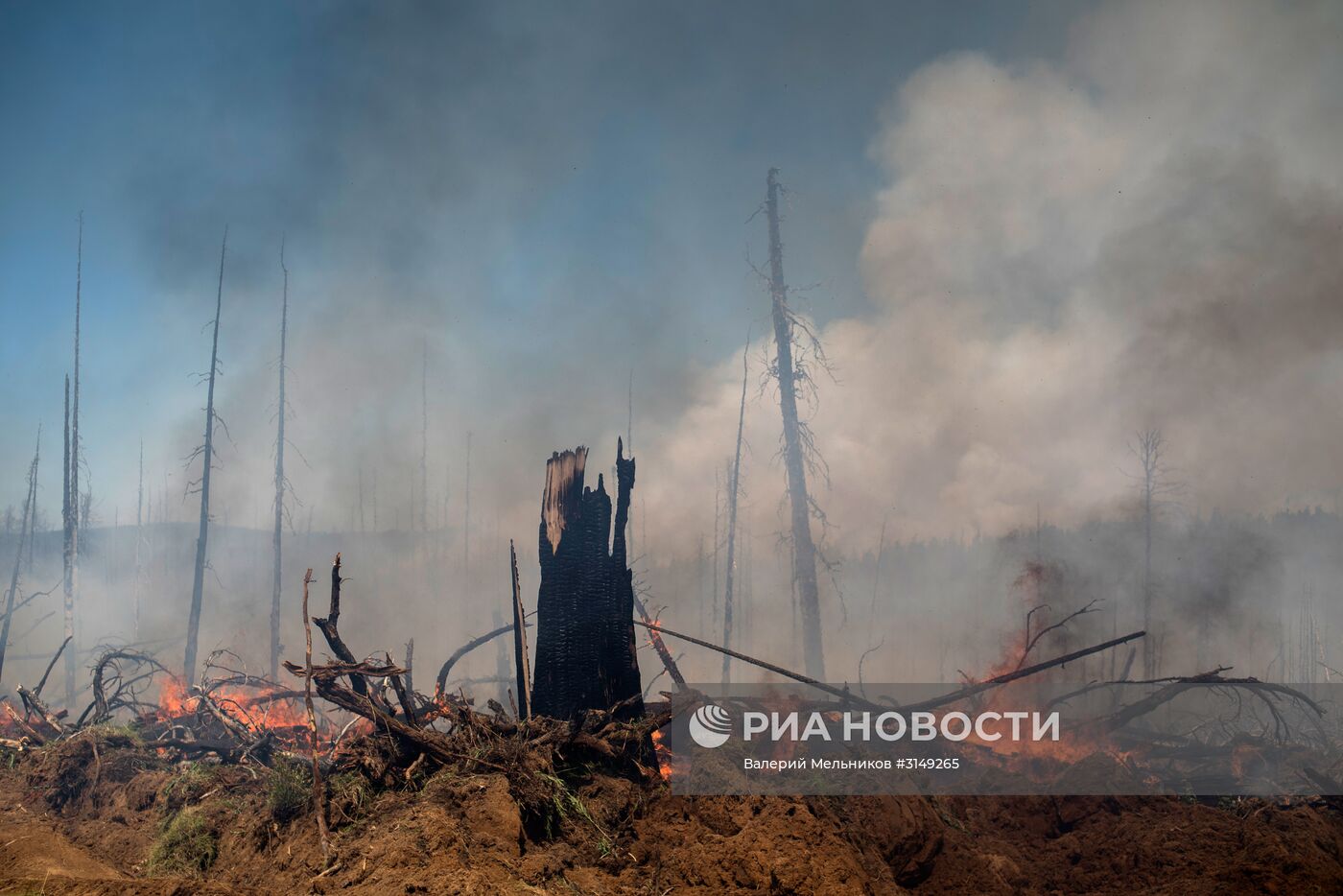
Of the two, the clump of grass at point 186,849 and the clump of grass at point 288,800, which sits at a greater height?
the clump of grass at point 288,800

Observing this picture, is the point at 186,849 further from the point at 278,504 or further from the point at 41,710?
the point at 278,504

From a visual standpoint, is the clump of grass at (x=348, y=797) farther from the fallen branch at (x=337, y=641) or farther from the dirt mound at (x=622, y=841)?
the fallen branch at (x=337, y=641)

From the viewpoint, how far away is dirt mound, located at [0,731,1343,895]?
5559 millimetres

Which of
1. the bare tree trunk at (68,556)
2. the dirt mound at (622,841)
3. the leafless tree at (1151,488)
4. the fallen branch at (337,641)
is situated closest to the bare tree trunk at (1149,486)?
the leafless tree at (1151,488)

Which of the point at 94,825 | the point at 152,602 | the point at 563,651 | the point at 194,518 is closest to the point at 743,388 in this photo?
the point at 563,651

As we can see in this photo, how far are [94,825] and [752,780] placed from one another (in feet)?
28.1

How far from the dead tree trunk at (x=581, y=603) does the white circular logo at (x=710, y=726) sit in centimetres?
75

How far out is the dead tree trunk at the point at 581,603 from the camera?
8688mm

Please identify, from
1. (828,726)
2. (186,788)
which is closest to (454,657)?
(186,788)

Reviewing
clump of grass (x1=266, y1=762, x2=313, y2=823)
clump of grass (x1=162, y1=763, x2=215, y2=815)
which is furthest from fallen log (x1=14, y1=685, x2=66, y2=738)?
clump of grass (x1=266, y1=762, x2=313, y2=823)

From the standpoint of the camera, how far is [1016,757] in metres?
12.2

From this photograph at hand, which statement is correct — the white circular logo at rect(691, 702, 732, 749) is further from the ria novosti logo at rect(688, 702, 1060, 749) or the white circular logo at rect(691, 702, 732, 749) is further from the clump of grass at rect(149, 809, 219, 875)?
the clump of grass at rect(149, 809, 219, 875)

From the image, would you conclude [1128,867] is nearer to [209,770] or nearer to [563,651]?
[563,651]

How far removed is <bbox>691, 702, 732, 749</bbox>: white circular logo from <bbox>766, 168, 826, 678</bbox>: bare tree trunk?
44.2 ft
